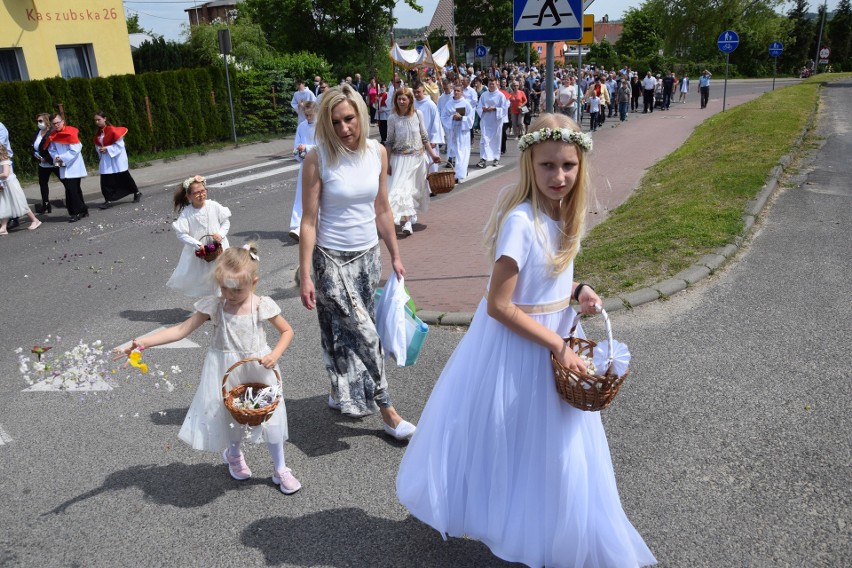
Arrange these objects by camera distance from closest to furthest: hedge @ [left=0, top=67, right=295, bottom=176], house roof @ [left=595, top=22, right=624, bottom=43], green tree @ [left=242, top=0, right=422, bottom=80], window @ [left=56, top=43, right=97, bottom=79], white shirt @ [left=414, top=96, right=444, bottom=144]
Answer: white shirt @ [left=414, top=96, right=444, bottom=144], hedge @ [left=0, top=67, right=295, bottom=176], window @ [left=56, top=43, right=97, bottom=79], green tree @ [left=242, top=0, right=422, bottom=80], house roof @ [left=595, top=22, right=624, bottom=43]

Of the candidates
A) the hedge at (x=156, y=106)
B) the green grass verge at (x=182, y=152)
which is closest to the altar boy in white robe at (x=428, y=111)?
the green grass verge at (x=182, y=152)

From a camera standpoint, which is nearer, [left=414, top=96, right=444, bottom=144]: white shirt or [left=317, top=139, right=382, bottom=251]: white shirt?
[left=317, top=139, right=382, bottom=251]: white shirt

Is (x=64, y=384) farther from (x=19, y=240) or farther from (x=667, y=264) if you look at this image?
(x=19, y=240)

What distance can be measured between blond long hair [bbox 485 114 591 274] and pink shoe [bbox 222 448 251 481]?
199cm

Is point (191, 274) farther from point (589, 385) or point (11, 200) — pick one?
point (11, 200)

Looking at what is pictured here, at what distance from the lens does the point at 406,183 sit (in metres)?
9.55

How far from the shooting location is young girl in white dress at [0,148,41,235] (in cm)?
1129

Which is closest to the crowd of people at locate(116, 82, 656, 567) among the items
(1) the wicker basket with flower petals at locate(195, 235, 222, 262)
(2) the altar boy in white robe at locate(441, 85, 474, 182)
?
(1) the wicker basket with flower petals at locate(195, 235, 222, 262)

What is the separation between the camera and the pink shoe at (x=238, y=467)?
157 inches

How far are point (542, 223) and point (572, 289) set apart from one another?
446mm

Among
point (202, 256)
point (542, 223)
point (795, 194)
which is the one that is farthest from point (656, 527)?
point (795, 194)

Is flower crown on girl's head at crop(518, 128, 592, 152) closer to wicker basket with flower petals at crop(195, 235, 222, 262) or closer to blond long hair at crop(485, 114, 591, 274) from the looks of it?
blond long hair at crop(485, 114, 591, 274)

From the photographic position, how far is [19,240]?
437 inches

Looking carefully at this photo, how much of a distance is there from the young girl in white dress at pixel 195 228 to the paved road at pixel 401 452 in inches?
21.5
